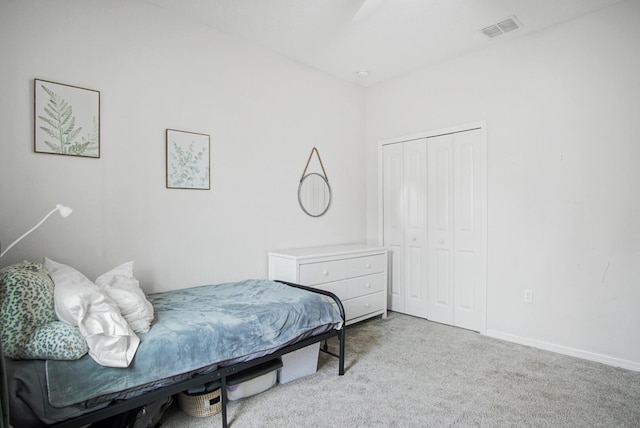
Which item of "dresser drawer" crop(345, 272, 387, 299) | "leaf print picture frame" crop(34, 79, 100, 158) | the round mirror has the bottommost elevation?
"dresser drawer" crop(345, 272, 387, 299)

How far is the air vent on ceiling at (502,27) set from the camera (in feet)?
9.42

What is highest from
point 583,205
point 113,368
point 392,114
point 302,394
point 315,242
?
point 392,114

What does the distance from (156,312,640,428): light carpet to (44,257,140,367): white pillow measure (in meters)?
0.67

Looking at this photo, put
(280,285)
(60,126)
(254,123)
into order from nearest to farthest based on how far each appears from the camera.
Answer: (60,126), (280,285), (254,123)

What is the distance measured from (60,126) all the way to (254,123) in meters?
1.50

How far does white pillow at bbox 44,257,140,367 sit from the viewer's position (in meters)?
1.48

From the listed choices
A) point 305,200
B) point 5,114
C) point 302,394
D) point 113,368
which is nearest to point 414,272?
point 305,200

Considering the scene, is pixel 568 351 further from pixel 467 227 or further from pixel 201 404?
pixel 201 404

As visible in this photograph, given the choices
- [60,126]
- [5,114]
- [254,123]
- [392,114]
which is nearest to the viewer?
[5,114]

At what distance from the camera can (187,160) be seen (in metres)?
2.81

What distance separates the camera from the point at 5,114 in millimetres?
2055

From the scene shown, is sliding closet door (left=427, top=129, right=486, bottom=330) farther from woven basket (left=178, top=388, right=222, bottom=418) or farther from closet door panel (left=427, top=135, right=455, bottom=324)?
woven basket (left=178, top=388, right=222, bottom=418)

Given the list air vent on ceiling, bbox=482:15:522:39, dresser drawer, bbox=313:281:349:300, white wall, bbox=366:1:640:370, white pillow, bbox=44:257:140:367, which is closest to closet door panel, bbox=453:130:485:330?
white wall, bbox=366:1:640:370

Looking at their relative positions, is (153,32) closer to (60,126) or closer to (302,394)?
(60,126)
